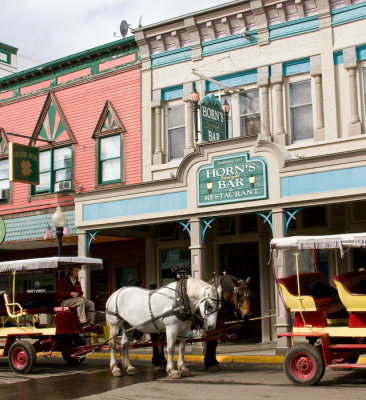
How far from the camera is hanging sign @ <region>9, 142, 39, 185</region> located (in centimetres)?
2028

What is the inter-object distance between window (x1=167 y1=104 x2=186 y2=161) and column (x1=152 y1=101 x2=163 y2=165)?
0.31 meters

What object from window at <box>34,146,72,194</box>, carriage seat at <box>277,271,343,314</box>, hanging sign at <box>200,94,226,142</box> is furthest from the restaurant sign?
window at <box>34,146,72,194</box>

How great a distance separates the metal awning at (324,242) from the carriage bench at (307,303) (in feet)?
2.10

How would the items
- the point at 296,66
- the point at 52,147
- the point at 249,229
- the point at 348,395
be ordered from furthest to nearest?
the point at 52,147
the point at 249,229
the point at 296,66
the point at 348,395

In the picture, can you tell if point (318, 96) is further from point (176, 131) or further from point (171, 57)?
point (171, 57)

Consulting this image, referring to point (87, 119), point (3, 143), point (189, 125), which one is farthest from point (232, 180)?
point (3, 143)

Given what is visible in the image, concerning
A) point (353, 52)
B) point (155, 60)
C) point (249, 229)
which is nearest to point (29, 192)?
point (155, 60)

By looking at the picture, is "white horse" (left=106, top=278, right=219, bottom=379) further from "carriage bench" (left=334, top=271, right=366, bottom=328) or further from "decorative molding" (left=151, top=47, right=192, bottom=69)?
"decorative molding" (left=151, top=47, right=192, bottom=69)

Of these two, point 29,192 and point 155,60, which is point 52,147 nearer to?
point 29,192

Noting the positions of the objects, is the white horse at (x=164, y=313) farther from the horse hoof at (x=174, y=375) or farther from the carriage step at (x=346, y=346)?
the carriage step at (x=346, y=346)

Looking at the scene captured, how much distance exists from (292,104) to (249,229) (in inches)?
157

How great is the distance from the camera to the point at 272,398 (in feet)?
29.0

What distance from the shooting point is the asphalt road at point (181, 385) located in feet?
30.3

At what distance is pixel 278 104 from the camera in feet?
56.9
